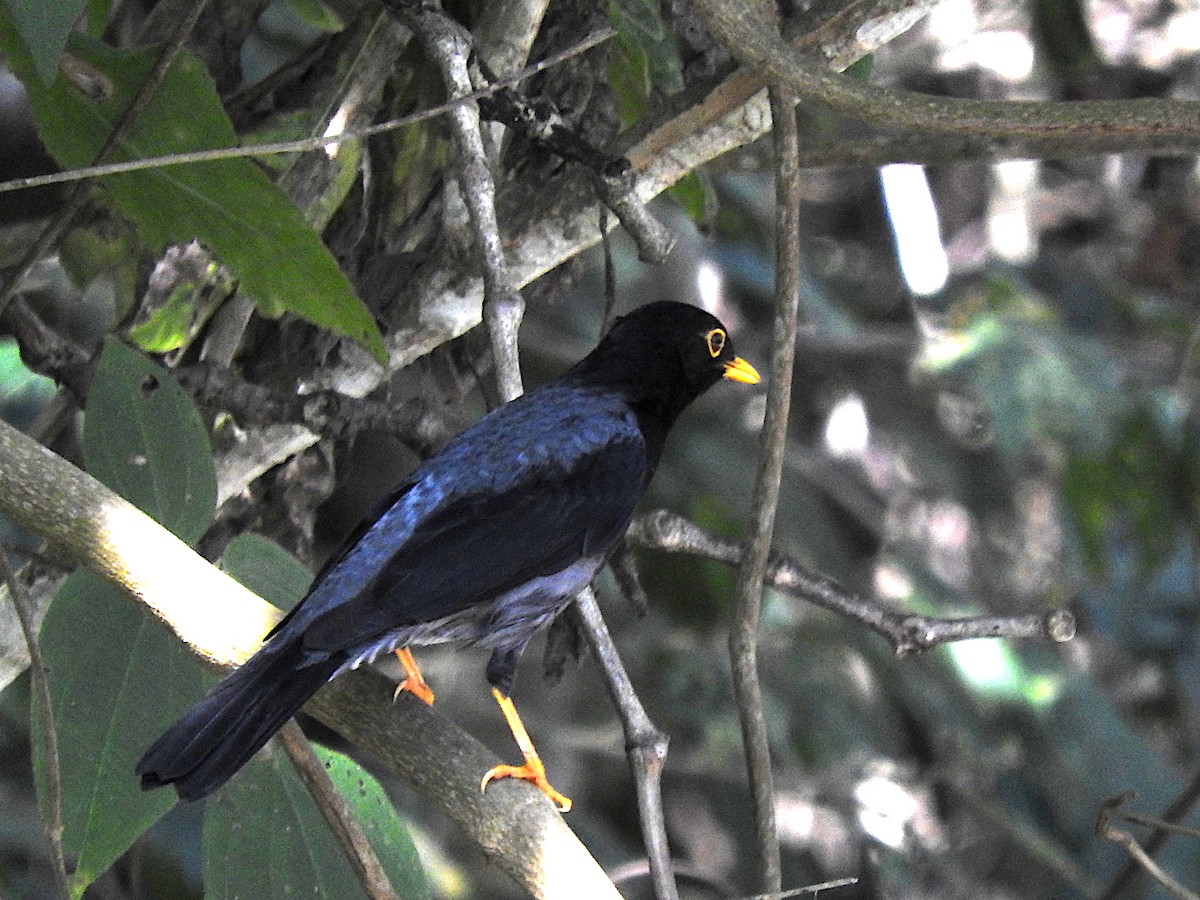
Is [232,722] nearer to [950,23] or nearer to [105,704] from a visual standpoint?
[105,704]

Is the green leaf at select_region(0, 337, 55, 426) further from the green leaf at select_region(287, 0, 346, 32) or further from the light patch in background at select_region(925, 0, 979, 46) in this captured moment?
the light patch in background at select_region(925, 0, 979, 46)

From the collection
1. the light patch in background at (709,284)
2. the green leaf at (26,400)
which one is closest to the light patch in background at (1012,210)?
the light patch in background at (709,284)

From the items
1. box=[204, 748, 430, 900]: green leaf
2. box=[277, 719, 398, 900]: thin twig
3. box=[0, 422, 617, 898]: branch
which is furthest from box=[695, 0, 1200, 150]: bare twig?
box=[204, 748, 430, 900]: green leaf

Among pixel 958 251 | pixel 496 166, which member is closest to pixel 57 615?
pixel 496 166

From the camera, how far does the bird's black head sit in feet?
13.6

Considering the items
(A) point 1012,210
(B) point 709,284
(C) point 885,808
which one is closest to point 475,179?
(B) point 709,284

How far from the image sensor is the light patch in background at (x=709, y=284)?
6850mm

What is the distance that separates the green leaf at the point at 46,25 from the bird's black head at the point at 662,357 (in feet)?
5.48

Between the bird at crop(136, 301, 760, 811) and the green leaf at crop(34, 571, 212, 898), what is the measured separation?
1.05 feet

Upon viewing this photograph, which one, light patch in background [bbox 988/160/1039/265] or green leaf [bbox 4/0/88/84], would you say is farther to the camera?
light patch in background [bbox 988/160/1039/265]

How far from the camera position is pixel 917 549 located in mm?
7664

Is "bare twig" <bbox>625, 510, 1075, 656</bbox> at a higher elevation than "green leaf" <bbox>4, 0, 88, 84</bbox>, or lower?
lower

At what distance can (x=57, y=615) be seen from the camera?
3086mm

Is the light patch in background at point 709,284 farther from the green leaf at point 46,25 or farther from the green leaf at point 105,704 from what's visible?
the green leaf at point 46,25
